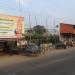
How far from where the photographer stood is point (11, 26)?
33.2 m

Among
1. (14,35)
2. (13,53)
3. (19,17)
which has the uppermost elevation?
(19,17)

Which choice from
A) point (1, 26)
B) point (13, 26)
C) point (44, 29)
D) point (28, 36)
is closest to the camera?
point (1, 26)

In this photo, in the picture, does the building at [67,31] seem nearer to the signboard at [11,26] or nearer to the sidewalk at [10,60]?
the signboard at [11,26]

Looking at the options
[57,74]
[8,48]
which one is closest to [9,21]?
[8,48]

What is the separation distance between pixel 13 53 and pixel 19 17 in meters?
4.78

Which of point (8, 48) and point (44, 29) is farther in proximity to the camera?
point (44, 29)

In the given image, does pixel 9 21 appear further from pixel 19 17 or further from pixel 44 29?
pixel 44 29

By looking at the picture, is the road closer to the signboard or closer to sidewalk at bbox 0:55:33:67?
sidewalk at bbox 0:55:33:67

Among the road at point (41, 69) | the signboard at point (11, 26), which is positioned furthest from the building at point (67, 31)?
the road at point (41, 69)

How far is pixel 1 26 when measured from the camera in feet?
103

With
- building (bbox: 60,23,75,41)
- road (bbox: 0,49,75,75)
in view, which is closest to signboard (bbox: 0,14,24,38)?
road (bbox: 0,49,75,75)

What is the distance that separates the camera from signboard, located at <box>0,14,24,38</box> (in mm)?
31603

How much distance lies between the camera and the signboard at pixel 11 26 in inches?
1244

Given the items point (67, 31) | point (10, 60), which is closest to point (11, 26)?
point (10, 60)
